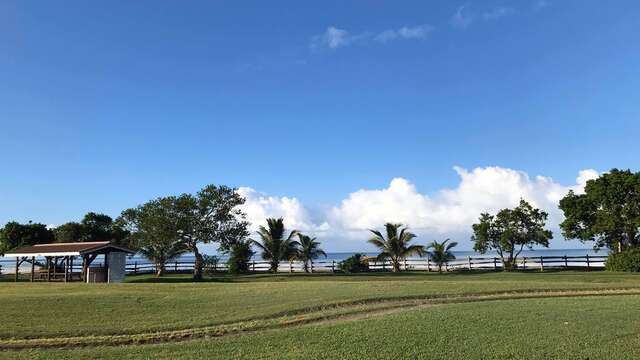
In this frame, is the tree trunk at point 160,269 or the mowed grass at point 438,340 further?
the tree trunk at point 160,269

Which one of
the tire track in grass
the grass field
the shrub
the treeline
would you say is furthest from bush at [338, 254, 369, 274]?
the tire track in grass

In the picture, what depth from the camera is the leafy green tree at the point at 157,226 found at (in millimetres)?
36438

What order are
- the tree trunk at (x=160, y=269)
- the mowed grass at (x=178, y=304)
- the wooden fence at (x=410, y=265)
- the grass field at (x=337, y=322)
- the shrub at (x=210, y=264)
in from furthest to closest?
the shrub at (x=210, y=264) < the tree trunk at (x=160, y=269) < the wooden fence at (x=410, y=265) < the mowed grass at (x=178, y=304) < the grass field at (x=337, y=322)

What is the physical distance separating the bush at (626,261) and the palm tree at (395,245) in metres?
13.2

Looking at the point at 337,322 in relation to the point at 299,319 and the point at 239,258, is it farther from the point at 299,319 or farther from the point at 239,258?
the point at 239,258

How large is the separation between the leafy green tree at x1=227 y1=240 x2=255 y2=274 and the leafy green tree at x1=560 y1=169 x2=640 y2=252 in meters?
23.2

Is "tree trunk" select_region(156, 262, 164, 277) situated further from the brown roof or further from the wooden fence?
the brown roof

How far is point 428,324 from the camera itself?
40.2 ft

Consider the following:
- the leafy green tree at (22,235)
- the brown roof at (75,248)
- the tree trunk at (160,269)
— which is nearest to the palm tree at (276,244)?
the tree trunk at (160,269)

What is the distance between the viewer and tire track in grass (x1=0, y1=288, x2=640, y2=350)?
38.7 feet

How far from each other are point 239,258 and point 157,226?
25.5 feet

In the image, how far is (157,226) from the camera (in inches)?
1437

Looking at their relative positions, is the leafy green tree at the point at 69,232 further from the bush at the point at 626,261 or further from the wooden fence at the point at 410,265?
the bush at the point at 626,261

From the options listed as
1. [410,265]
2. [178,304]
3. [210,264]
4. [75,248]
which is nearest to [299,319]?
[178,304]
